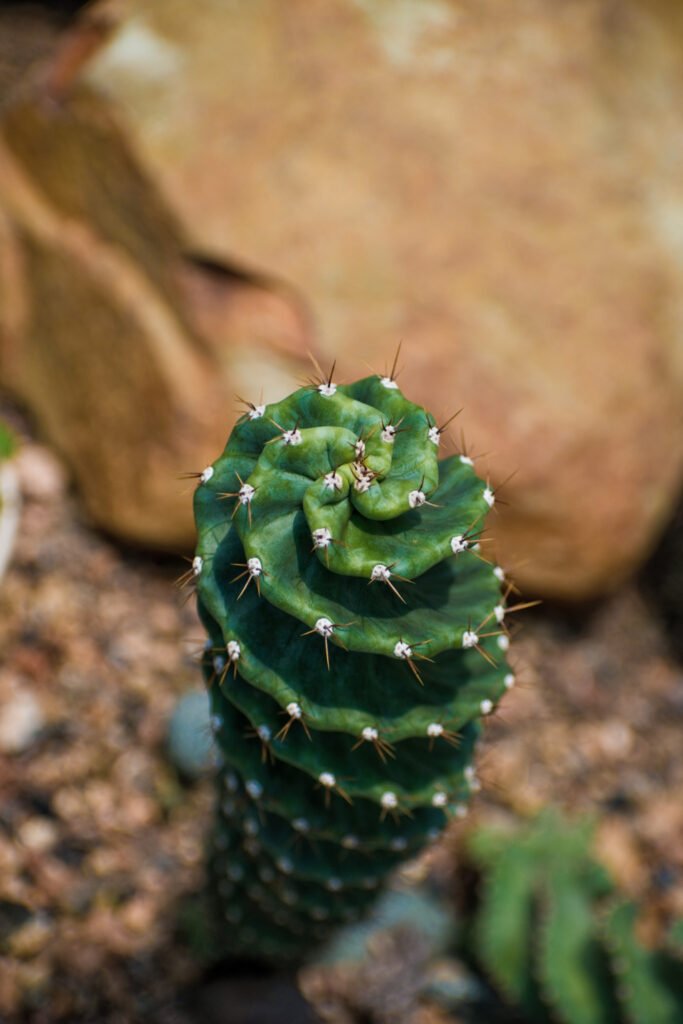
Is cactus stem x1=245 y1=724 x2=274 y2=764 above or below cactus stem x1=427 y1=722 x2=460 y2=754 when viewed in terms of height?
below

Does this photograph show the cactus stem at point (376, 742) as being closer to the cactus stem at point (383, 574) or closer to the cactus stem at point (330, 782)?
the cactus stem at point (330, 782)

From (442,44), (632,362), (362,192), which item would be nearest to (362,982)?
(632,362)

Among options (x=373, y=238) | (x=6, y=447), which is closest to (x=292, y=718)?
(x=6, y=447)

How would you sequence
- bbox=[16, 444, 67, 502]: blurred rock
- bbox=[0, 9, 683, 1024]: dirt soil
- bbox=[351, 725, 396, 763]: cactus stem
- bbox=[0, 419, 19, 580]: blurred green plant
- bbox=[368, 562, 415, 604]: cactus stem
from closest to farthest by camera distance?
bbox=[368, 562, 415, 604]: cactus stem < bbox=[351, 725, 396, 763]: cactus stem < bbox=[0, 9, 683, 1024]: dirt soil < bbox=[0, 419, 19, 580]: blurred green plant < bbox=[16, 444, 67, 502]: blurred rock

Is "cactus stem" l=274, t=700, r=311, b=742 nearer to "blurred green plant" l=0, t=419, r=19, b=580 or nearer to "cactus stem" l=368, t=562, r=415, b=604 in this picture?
"cactus stem" l=368, t=562, r=415, b=604

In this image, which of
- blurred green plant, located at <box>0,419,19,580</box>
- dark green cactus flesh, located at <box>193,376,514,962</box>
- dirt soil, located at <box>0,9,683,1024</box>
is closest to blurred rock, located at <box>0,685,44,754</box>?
dirt soil, located at <box>0,9,683,1024</box>

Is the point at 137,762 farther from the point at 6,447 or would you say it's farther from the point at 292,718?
the point at 292,718
